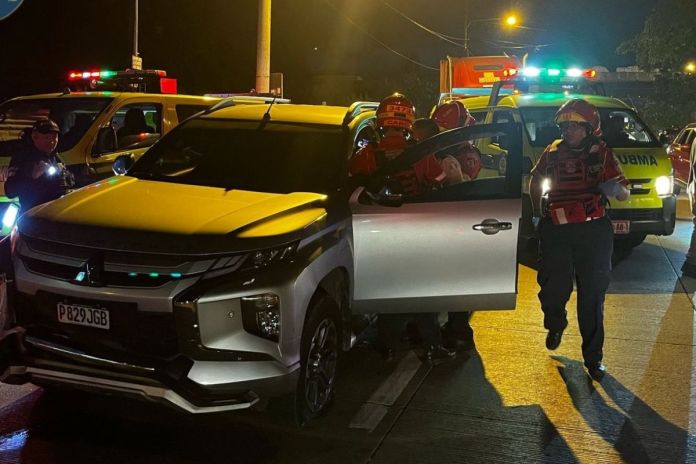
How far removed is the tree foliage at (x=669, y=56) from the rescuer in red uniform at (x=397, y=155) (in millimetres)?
20766

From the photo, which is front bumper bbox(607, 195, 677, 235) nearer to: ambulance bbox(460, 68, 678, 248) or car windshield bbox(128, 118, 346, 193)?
ambulance bbox(460, 68, 678, 248)

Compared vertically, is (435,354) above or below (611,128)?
below

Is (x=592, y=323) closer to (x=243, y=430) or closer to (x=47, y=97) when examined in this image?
(x=243, y=430)

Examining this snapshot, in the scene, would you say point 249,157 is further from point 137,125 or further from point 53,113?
point 53,113

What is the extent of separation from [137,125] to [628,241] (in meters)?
6.38

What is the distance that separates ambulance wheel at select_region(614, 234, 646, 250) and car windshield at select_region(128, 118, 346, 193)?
20.1 feet

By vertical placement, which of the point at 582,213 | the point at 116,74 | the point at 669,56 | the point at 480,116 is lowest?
the point at 582,213

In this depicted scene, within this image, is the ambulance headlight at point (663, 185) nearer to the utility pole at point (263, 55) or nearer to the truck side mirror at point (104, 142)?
the truck side mirror at point (104, 142)

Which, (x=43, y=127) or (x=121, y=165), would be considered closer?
(x=121, y=165)

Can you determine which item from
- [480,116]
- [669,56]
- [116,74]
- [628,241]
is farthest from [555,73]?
[669,56]

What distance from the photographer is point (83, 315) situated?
13.0ft

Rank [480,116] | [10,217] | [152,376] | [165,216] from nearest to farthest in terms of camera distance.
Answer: [152,376], [165,216], [10,217], [480,116]

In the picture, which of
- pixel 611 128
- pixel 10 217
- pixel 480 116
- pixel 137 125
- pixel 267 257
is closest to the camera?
pixel 267 257

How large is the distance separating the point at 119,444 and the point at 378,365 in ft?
6.88
